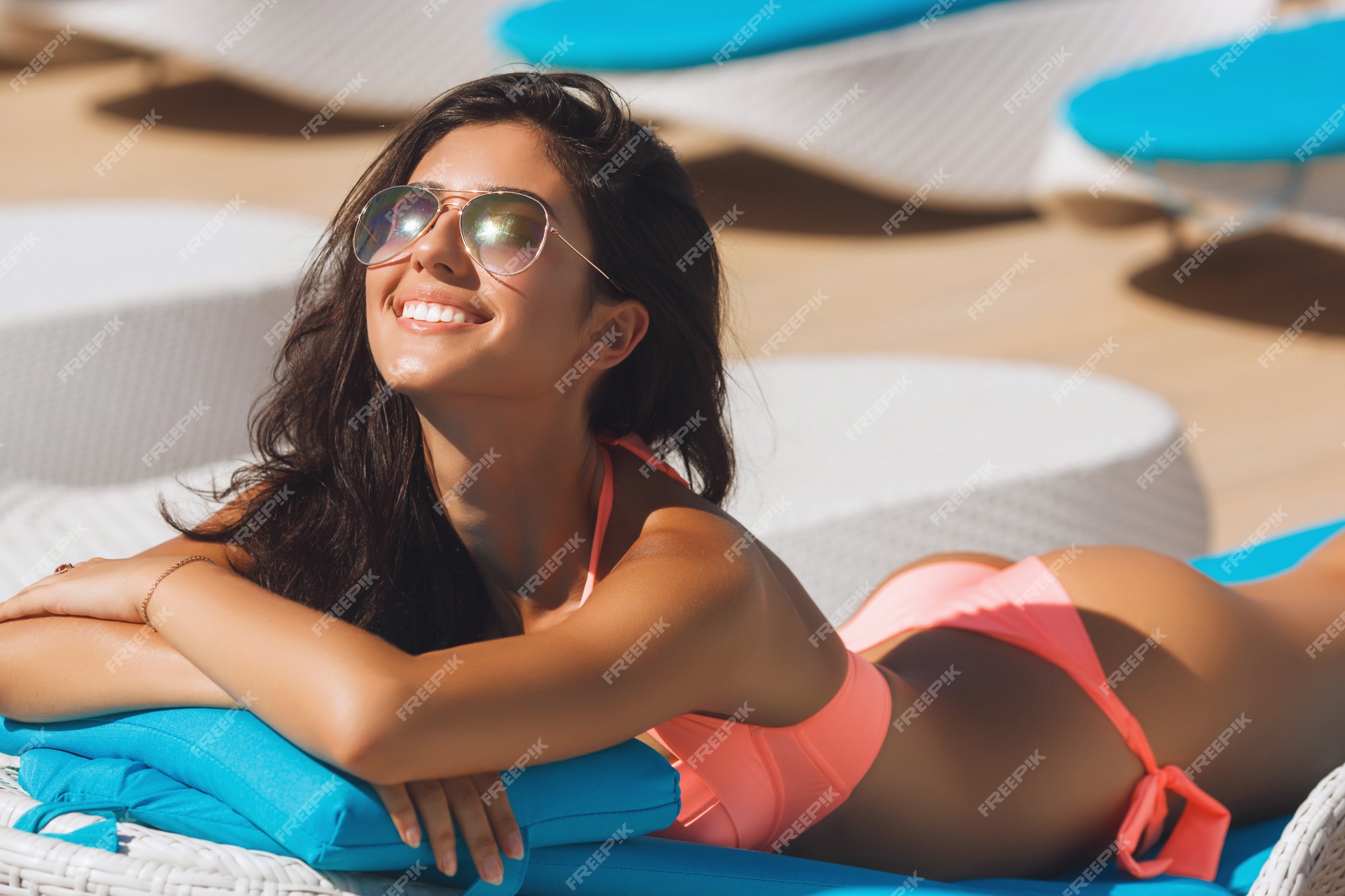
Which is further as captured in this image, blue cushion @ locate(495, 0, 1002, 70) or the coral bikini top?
blue cushion @ locate(495, 0, 1002, 70)

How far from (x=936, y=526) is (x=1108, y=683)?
0.75 metres

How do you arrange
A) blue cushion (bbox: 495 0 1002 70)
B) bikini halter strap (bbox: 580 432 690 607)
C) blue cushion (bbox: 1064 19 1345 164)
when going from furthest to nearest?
blue cushion (bbox: 495 0 1002 70), blue cushion (bbox: 1064 19 1345 164), bikini halter strap (bbox: 580 432 690 607)

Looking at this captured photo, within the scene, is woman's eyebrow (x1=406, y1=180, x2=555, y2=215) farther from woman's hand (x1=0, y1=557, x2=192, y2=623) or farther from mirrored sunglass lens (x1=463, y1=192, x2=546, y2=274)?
woman's hand (x1=0, y1=557, x2=192, y2=623)

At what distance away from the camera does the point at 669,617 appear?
1.40m

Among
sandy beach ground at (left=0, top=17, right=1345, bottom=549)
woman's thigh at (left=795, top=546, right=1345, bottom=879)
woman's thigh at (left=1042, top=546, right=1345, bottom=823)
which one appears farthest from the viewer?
sandy beach ground at (left=0, top=17, right=1345, bottom=549)

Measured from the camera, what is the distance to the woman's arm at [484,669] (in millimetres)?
1278

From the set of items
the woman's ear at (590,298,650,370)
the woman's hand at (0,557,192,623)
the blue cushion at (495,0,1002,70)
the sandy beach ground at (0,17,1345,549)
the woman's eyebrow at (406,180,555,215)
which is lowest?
the sandy beach ground at (0,17,1345,549)

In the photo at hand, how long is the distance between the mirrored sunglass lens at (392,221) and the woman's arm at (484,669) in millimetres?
353

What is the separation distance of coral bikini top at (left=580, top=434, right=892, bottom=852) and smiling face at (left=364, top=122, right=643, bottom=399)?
22cm

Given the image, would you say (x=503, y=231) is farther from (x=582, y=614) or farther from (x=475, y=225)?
(x=582, y=614)

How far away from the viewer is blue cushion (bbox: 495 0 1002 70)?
5.75 meters

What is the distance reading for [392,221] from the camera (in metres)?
1.54

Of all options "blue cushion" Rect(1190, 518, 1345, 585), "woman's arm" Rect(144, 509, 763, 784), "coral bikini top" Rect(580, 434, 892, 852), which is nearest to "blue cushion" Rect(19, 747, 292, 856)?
"woman's arm" Rect(144, 509, 763, 784)

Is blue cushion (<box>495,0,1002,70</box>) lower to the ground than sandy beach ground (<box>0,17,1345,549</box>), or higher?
higher
